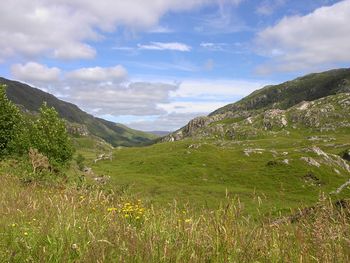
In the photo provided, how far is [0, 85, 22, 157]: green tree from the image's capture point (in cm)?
5231

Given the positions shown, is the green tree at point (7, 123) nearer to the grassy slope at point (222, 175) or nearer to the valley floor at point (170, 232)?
the grassy slope at point (222, 175)

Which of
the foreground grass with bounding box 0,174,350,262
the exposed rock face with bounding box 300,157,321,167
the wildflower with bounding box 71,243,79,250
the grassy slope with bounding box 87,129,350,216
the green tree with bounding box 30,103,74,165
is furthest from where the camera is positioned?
the exposed rock face with bounding box 300,157,321,167

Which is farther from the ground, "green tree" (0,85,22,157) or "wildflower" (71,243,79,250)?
"green tree" (0,85,22,157)

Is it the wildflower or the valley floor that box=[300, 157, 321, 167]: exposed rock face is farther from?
the wildflower

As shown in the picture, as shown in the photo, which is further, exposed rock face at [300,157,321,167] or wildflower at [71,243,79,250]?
exposed rock face at [300,157,321,167]

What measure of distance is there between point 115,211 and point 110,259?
8.63 ft

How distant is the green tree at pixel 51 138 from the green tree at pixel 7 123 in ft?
32.3

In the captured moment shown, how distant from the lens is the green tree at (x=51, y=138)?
2589 inches

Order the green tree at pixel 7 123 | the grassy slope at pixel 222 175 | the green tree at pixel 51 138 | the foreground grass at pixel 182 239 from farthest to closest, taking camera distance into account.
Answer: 1. the grassy slope at pixel 222 175
2. the green tree at pixel 51 138
3. the green tree at pixel 7 123
4. the foreground grass at pixel 182 239

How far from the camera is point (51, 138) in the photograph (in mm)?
67750

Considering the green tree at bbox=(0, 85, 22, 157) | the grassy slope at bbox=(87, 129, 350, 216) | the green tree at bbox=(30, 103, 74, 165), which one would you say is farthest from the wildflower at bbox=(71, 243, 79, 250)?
the grassy slope at bbox=(87, 129, 350, 216)

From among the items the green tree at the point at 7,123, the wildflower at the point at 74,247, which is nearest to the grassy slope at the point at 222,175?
the green tree at the point at 7,123

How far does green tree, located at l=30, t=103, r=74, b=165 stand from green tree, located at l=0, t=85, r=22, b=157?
388 inches

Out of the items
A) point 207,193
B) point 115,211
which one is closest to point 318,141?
point 207,193
